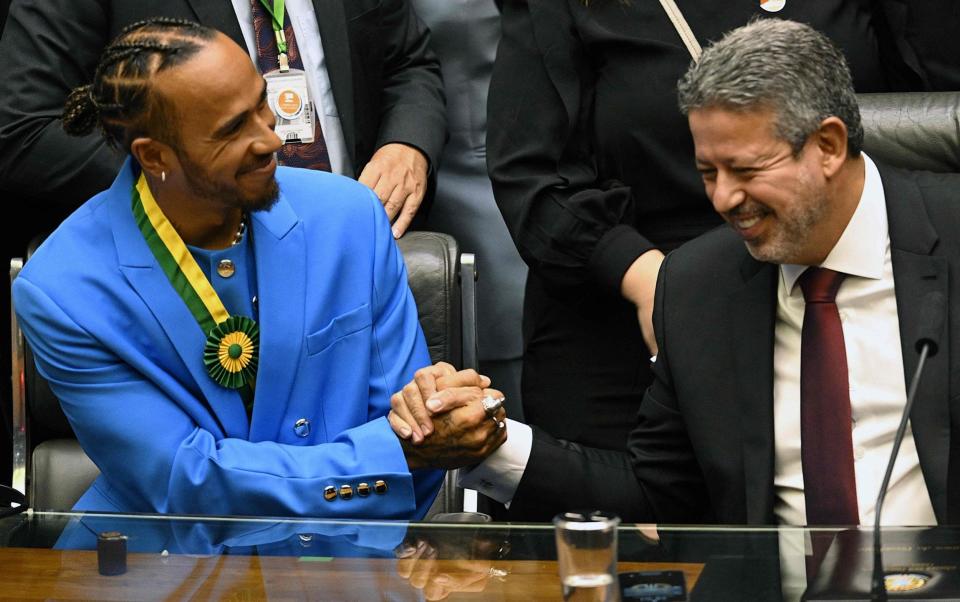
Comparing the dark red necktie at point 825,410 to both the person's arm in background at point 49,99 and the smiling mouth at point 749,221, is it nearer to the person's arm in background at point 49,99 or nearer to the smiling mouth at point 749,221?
the smiling mouth at point 749,221

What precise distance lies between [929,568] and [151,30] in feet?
5.17

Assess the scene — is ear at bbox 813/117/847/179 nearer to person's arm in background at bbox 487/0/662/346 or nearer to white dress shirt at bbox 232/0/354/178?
person's arm in background at bbox 487/0/662/346

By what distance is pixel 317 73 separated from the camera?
10.5ft

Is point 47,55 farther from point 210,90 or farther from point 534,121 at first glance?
point 534,121

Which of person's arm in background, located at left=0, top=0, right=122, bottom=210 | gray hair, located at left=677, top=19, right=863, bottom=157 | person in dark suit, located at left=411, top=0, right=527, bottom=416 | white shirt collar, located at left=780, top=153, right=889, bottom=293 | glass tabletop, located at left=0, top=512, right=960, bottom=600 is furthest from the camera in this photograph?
person in dark suit, located at left=411, top=0, right=527, bottom=416

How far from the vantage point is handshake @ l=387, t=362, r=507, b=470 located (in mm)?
2527

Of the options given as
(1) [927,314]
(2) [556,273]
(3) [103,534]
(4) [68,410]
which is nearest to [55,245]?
(4) [68,410]

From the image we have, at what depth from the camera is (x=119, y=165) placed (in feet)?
10.2

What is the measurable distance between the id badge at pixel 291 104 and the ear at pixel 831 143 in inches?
50.6

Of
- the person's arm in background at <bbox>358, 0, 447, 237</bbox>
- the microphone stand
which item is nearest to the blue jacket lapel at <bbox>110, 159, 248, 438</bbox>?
the person's arm in background at <bbox>358, 0, 447, 237</bbox>

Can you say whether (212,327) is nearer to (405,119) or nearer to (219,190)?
(219,190)

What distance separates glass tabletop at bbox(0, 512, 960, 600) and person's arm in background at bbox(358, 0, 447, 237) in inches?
42.4

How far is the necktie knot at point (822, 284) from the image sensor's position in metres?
2.33

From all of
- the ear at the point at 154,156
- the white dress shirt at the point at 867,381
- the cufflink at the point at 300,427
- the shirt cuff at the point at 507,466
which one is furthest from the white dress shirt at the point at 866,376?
the ear at the point at 154,156
